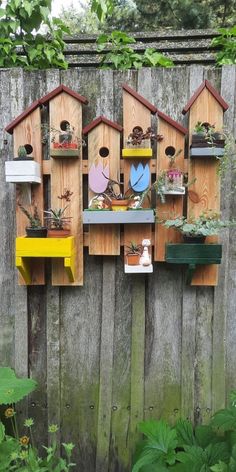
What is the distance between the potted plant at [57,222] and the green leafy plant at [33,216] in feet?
0.16

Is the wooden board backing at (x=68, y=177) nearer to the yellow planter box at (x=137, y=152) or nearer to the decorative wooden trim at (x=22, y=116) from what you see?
the decorative wooden trim at (x=22, y=116)

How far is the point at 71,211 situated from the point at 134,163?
42cm

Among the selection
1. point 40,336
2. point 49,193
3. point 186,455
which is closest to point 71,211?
point 49,193

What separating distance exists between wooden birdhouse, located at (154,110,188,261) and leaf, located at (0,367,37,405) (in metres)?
0.93

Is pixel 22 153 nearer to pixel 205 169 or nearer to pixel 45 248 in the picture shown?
pixel 45 248

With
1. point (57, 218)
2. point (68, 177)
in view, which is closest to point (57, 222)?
point (57, 218)

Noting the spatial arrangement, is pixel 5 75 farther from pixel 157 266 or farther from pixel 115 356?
pixel 115 356

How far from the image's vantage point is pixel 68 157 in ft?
6.71

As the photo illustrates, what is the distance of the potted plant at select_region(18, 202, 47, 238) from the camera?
200 centimetres

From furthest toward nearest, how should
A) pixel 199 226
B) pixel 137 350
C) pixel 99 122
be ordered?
pixel 137 350 → pixel 99 122 → pixel 199 226

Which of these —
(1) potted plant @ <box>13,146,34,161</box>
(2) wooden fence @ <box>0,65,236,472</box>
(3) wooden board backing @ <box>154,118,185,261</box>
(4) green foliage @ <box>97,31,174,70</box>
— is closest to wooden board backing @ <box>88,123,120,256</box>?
(2) wooden fence @ <box>0,65,236,472</box>

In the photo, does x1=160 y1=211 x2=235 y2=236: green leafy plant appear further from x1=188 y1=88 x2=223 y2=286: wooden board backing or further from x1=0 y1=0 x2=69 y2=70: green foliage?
x1=0 y1=0 x2=69 y2=70: green foliage

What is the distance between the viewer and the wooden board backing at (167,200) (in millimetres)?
2033

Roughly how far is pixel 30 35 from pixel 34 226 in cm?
109
